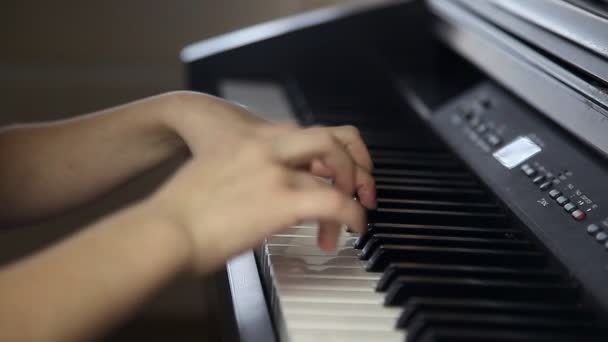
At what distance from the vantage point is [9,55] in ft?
5.74

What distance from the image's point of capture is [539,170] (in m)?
0.84

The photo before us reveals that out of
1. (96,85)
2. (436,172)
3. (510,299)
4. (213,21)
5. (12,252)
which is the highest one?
(213,21)

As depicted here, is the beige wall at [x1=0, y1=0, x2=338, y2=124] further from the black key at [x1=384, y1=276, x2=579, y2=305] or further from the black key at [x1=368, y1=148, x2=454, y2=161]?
the black key at [x1=384, y1=276, x2=579, y2=305]

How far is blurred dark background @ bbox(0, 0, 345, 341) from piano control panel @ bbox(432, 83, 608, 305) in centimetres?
90

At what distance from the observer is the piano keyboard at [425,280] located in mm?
597

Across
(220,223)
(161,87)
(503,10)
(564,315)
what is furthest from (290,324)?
(161,87)

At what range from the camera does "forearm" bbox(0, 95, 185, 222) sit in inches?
32.3

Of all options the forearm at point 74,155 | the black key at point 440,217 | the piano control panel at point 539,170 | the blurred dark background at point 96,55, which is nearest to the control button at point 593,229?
the piano control panel at point 539,170

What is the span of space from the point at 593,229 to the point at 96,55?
141cm

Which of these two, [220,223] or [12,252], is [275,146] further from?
[12,252]

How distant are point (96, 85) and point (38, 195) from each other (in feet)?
3.24

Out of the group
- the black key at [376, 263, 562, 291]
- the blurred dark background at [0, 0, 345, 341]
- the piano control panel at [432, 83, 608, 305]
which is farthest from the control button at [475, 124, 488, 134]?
the blurred dark background at [0, 0, 345, 341]

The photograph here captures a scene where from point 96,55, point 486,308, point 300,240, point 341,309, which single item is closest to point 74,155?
point 300,240

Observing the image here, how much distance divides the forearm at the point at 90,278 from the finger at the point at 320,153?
0.46 feet
